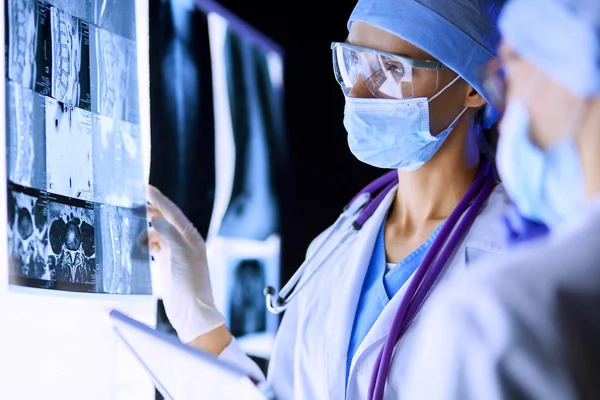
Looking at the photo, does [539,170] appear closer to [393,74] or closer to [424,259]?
[424,259]

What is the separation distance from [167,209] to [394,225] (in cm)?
50

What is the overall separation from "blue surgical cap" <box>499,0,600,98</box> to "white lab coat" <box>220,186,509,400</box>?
0.66m

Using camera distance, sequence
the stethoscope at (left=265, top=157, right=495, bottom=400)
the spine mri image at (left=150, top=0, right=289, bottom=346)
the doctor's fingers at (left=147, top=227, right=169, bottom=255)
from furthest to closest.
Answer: the spine mri image at (left=150, top=0, right=289, bottom=346) < the doctor's fingers at (left=147, top=227, right=169, bottom=255) < the stethoscope at (left=265, top=157, right=495, bottom=400)

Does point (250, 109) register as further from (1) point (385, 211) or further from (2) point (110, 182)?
(2) point (110, 182)

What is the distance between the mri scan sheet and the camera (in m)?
1.18

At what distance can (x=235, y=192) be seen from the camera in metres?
2.07

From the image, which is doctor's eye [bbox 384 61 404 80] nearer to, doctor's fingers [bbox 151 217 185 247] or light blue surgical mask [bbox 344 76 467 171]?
light blue surgical mask [bbox 344 76 467 171]

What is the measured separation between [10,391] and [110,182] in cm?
42

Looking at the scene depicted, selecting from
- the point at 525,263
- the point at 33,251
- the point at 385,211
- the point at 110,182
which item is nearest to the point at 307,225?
the point at 385,211

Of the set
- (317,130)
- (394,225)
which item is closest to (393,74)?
(394,225)

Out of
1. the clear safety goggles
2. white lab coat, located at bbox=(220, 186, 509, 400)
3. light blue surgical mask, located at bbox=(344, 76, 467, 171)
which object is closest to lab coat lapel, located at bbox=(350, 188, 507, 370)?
white lab coat, located at bbox=(220, 186, 509, 400)

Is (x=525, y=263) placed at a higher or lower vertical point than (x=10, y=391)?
higher

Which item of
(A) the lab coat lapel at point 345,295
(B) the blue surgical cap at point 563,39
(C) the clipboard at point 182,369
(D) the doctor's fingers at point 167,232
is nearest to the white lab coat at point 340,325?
(A) the lab coat lapel at point 345,295

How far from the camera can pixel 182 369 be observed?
1149 millimetres
